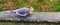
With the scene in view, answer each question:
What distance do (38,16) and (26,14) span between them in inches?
5.8

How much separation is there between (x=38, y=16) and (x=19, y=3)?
2.20ft

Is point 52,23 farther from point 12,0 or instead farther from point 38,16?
point 12,0

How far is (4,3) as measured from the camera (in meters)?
2.60

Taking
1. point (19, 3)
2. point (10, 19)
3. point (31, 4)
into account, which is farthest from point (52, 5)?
point (10, 19)

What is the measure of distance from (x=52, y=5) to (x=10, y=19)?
0.84m

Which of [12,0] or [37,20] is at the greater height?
[12,0]

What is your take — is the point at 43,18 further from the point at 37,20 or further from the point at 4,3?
the point at 4,3

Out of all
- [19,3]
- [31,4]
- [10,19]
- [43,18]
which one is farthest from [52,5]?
[10,19]

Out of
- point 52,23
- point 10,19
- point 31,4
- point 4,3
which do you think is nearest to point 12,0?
point 4,3

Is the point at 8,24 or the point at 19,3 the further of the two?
the point at 19,3

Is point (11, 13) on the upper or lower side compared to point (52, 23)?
upper

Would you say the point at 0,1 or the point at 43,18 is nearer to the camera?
the point at 43,18

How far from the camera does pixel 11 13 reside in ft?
6.52

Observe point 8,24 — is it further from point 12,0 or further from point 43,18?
point 12,0
